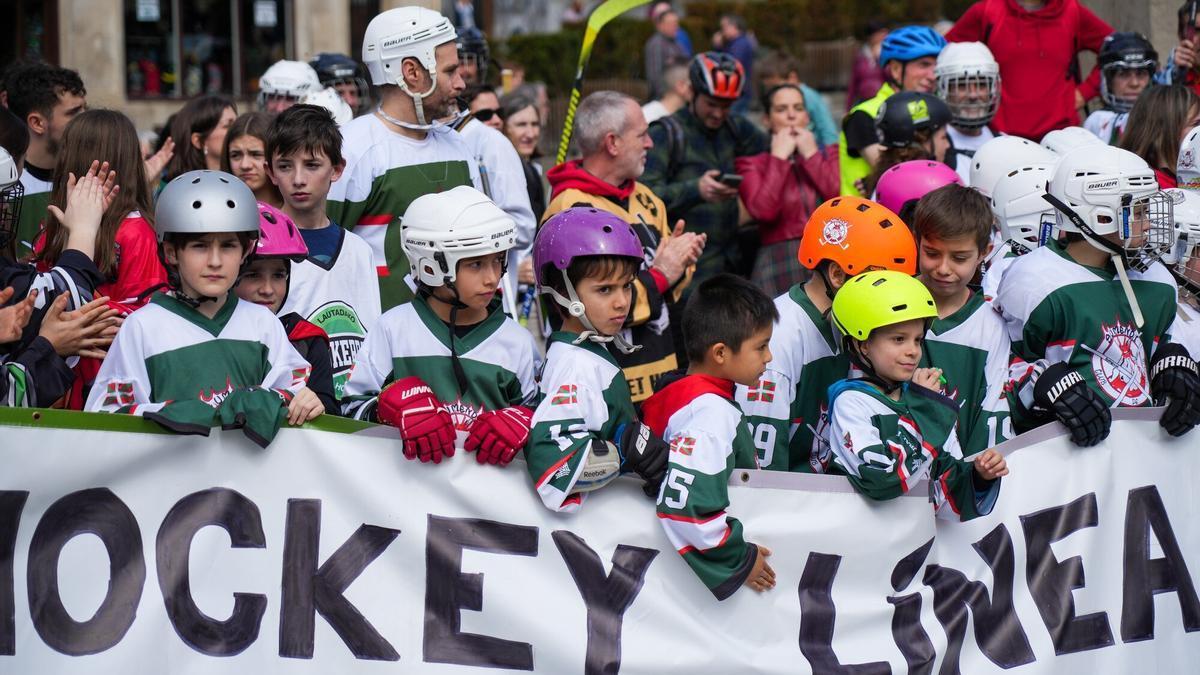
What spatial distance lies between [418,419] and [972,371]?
2.25 m

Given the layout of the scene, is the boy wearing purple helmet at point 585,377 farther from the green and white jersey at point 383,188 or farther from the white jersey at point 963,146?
the white jersey at point 963,146

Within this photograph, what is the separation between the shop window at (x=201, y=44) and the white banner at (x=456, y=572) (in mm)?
Result: 19805

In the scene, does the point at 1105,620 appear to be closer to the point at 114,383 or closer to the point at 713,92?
the point at 114,383

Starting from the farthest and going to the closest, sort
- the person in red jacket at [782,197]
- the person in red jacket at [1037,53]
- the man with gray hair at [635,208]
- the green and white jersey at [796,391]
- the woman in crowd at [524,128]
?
the woman in crowd at [524,128]
the person in red jacket at [1037,53]
the person in red jacket at [782,197]
the man with gray hair at [635,208]
the green and white jersey at [796,391]

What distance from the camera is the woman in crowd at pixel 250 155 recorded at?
6.79m

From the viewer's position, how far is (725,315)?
504 centimetres

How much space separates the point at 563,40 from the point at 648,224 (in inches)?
729

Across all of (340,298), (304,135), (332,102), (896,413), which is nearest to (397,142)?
(304,135)

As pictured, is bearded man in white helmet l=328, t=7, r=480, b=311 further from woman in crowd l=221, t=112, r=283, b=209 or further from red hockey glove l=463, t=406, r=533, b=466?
red hockey glove l=463, t=406, r=533, b=466

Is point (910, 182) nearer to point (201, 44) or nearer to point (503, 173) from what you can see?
point (503, 173)

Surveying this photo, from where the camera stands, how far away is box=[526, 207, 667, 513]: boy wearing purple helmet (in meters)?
4.78

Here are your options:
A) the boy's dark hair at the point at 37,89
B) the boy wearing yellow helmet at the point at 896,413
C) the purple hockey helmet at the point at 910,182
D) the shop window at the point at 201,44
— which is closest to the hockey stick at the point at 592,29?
the purple hockey helmet at the point at 910,182

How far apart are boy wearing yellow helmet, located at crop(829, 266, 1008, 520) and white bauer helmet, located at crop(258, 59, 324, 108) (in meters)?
4.47

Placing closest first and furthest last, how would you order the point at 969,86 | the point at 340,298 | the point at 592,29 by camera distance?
the point at 340,298
the point at 969,86
the point at 592,29
